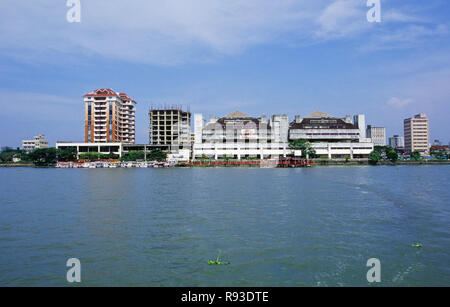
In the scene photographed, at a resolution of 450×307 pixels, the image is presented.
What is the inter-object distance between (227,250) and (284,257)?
2.21 metres

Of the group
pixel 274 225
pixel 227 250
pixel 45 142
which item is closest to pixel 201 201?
pixel 274 225

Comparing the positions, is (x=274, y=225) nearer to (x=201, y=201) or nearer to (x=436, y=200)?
(x=201, y=201)

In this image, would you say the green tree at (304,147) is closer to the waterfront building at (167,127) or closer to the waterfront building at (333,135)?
the waterfront building at (333,135)

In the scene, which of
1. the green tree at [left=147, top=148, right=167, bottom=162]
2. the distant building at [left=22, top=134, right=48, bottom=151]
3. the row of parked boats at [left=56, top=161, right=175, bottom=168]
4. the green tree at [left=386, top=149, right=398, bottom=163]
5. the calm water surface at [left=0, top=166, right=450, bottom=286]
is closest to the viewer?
the calm water surface at [left=0, top=166, right=450, bottom=286]

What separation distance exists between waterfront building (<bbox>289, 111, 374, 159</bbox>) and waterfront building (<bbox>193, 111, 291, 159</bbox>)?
22.1ft

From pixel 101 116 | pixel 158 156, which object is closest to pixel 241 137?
pixel 158 156

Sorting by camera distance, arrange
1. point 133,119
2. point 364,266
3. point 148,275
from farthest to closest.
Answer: point 133,119 < point 364,266 < point 148,275

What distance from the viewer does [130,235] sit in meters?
14.5

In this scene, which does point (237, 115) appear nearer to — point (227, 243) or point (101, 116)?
point (101, 116)

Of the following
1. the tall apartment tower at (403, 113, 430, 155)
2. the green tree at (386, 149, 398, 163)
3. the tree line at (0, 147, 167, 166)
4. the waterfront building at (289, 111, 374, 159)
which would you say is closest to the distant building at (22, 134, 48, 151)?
the tree line at (0, 147, 167, 166)

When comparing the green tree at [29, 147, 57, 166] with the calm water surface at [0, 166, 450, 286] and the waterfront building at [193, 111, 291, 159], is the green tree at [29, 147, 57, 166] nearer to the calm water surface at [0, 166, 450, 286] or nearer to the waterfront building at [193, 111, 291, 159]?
the waterfront building at [193, 111, 291, 159]

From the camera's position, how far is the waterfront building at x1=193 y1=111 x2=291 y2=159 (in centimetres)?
12144

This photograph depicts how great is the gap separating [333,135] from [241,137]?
36.5 metres
